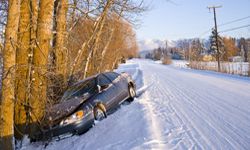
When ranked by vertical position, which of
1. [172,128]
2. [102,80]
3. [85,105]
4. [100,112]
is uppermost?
[102,80]

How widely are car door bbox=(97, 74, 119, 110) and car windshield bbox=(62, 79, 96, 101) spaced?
0.27 metres

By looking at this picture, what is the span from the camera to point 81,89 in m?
10.7

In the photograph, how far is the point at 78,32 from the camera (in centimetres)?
2355

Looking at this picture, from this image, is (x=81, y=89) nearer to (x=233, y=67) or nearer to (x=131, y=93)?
(x=131, y=93)

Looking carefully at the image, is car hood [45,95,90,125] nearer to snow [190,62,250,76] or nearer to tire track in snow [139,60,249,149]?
tire track in snow [139,60,249,149]

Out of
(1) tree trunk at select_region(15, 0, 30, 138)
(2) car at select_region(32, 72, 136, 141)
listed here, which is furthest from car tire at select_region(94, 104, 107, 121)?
(1) tree trunk at select_region(15, 0, 30, 138)

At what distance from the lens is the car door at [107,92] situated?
33.1 feet

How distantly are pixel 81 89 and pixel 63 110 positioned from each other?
1676mm

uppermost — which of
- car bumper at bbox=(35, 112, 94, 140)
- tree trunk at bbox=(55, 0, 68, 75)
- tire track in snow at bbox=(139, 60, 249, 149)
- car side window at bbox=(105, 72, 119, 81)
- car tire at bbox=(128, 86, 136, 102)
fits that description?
tree trunk at bbox=(55, 0, 68, 75)

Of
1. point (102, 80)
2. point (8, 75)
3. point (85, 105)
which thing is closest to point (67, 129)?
point (85, 105)

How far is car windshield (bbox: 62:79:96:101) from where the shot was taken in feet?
33.8

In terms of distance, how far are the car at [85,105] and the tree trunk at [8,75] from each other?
4.13 ft

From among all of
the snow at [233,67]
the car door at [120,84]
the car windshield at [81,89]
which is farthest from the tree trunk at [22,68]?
the snow at [233,67]

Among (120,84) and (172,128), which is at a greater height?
(120,84)
